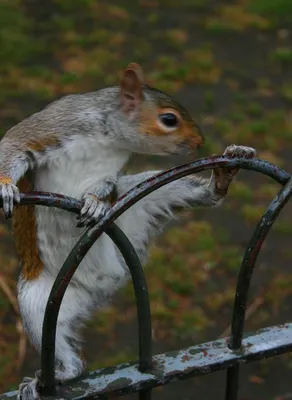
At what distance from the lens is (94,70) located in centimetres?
412

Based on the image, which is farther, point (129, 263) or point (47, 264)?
point (47, 264)

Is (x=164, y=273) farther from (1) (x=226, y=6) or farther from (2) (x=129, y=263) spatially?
(1) (x=226, y=6)

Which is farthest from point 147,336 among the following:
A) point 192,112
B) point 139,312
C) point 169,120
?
point 192,112

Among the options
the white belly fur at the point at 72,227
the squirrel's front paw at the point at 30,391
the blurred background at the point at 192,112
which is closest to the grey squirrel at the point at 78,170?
the white belly fur at the point at 72,227

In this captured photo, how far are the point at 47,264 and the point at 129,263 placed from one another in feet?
1.05

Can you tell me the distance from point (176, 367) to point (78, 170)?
0.38m

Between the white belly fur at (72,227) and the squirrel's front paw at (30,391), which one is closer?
the squirrel's front paw at (30,391)

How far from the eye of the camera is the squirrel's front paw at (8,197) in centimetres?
105

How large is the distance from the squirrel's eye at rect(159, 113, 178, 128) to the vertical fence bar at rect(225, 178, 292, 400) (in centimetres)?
26

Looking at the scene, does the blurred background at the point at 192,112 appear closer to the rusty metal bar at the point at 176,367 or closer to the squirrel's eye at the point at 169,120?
the squirrel's eye at the point at 169,120

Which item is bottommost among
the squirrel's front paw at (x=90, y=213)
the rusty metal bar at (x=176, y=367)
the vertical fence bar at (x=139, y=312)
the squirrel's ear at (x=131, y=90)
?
the rusty metal bar at (x=176, y=367)

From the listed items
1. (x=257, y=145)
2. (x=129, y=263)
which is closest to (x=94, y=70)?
(x=257, y=145)

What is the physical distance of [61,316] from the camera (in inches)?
53.2

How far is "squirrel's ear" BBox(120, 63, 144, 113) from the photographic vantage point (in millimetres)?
1324
